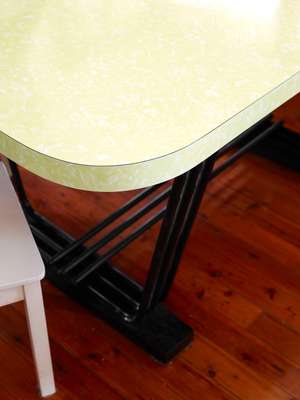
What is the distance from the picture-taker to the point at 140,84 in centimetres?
79

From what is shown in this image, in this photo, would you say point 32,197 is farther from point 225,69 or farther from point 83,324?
point 225,69

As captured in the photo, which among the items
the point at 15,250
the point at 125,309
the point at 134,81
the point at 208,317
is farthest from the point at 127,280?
the point at 134,81

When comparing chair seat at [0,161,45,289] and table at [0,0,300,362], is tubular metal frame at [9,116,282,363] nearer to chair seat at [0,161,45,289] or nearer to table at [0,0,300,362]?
table at [0,0,300,362]

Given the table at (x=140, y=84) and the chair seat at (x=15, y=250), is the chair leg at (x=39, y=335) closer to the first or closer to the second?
the chair seat at (x=15, y=250)

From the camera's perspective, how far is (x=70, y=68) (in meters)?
0.81

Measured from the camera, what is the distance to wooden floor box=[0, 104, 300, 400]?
52.1 inches

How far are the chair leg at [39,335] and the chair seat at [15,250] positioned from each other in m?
0.03

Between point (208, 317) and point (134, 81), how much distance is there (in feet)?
2.86

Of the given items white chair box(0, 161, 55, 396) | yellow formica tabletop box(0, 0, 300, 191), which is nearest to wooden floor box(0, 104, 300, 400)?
white chair box(0, 161, 55, 396)

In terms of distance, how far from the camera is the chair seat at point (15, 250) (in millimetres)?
928

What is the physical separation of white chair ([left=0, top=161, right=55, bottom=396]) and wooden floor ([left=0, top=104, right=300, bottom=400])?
270mm

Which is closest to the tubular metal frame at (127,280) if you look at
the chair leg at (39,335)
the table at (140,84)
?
the table at (140,84)

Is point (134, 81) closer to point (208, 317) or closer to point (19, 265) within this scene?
point (19, 265)

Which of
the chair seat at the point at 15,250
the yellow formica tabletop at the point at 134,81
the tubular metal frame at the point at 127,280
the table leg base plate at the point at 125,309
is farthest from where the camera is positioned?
the table leg base plate at the point at 125,309
